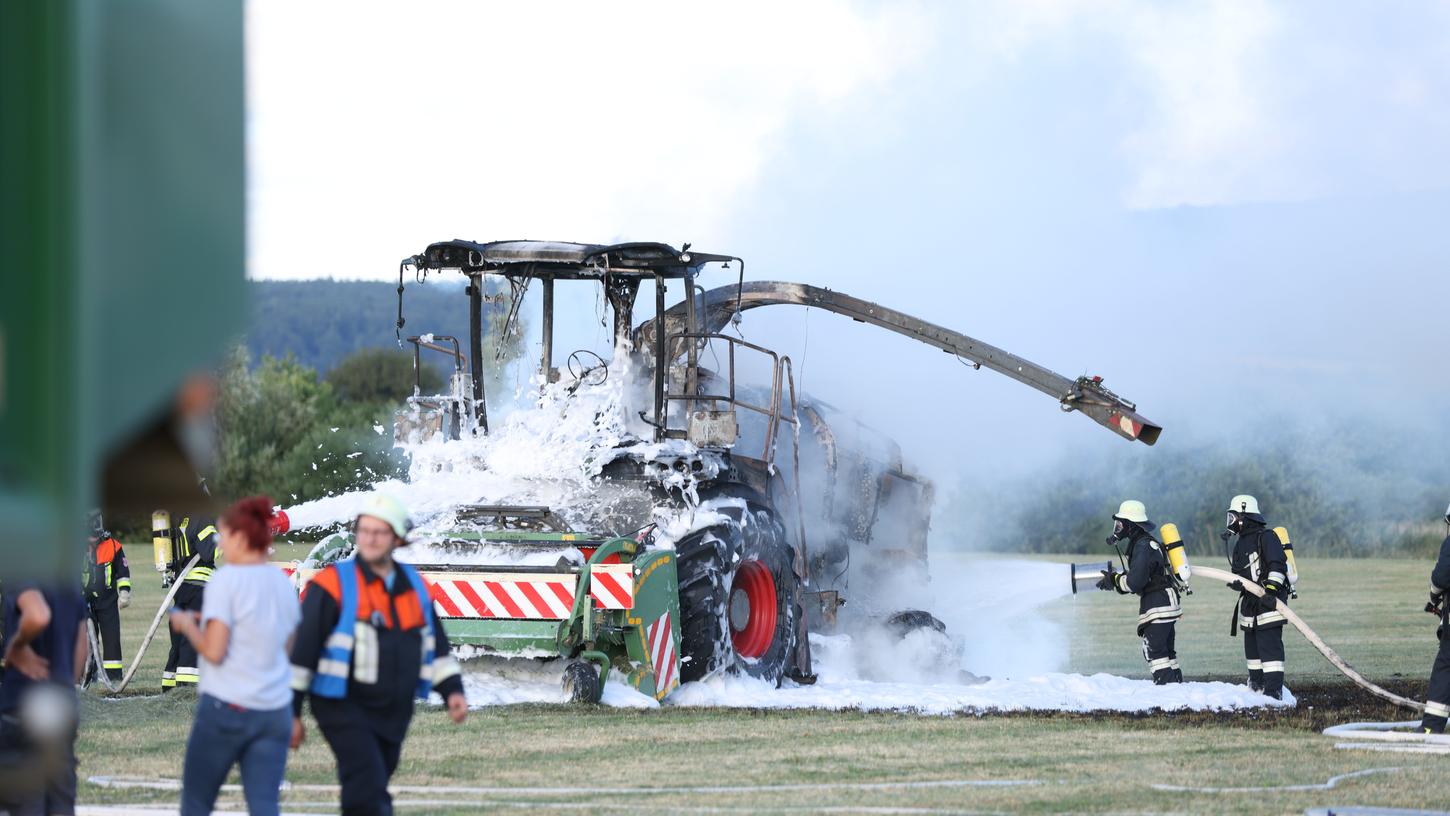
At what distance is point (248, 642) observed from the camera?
22.4 ft

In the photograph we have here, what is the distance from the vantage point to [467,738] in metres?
11.3

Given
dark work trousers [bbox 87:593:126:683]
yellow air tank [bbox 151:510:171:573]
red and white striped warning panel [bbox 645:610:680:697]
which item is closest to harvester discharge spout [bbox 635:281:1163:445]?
red and white striped warning panel [bbox 645:610:680:697]

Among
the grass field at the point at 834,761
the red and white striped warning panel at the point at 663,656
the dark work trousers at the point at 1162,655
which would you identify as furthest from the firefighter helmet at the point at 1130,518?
the red and white striped warning panel at the point at 663,656

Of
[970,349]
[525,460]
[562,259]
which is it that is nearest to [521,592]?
[525,460]

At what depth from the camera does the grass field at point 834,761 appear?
9.12 meters

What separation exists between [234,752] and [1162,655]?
33.2 feet

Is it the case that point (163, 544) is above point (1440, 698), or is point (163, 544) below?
above

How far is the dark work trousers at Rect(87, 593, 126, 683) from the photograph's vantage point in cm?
1650

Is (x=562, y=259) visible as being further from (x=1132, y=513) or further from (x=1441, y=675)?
(x=1441, y=675)

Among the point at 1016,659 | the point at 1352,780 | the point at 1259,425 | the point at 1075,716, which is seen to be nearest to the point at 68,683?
the point at 1352,780

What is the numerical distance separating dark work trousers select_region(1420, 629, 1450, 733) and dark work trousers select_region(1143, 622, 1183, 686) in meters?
2.86

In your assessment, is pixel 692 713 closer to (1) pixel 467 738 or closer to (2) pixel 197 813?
A: (1) pixel 467 738

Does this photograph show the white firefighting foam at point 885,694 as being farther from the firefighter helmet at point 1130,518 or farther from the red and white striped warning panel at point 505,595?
the firefighter helmet at point 1130,518

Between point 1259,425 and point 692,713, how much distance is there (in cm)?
1946
